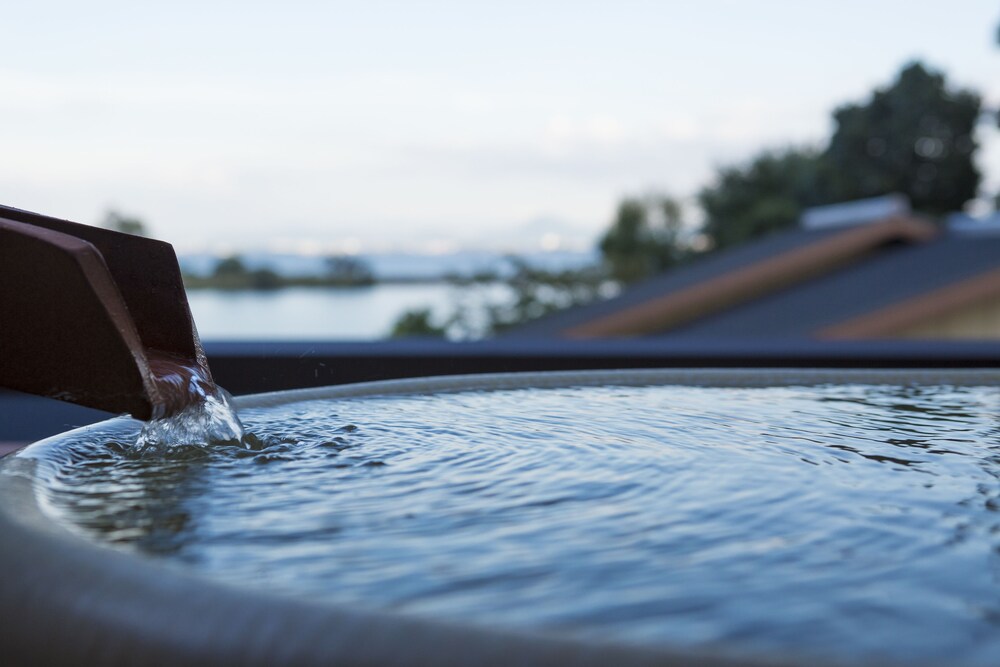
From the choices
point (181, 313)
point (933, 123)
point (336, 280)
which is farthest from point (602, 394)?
point (933, 123)

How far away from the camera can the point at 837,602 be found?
79cm

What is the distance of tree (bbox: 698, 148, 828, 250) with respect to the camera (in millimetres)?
35719

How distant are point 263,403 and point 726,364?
8.16 feet

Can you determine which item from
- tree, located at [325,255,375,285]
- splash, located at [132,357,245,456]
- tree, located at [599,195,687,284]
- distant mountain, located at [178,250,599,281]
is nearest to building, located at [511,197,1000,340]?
splash, located at [132,357,245,456]

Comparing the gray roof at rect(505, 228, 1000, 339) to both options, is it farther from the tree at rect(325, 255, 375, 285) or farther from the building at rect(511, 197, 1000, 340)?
the tree at rect(325, 255, 375, 285)

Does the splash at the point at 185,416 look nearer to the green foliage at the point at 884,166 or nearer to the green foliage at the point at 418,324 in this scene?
the green foliage at the point at 418,324

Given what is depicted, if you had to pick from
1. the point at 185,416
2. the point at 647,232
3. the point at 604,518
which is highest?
the point at 647,232

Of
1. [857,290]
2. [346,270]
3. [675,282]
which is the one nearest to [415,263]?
[346,270]

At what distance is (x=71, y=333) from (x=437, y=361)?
8.56ft

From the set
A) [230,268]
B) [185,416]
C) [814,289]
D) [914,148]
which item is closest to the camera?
[185,416]

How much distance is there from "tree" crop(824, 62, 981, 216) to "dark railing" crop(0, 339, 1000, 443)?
3441cm

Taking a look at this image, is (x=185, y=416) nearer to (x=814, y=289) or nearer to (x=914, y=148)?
(x=814, y=289)

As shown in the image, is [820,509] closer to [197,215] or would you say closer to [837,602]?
[837,602]

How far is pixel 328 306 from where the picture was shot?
116 feet
